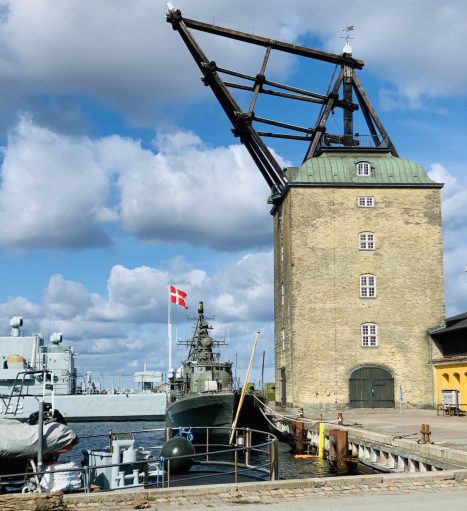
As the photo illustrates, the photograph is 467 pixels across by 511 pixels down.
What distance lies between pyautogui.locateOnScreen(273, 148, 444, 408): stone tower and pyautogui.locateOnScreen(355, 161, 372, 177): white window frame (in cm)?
7

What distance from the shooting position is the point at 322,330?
47219mm

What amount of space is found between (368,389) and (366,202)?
40.9 ft

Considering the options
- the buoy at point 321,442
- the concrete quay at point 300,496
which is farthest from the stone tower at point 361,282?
the concrete quay at point 300,496

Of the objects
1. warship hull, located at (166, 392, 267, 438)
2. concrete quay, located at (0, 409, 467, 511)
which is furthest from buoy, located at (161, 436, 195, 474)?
warship hull, located at (166, 392, 267, 438)

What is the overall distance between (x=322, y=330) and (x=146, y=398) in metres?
35.8

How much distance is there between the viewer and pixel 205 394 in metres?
39.4

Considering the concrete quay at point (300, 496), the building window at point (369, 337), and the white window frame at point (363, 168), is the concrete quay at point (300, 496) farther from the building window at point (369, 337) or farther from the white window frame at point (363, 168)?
the white window frame at point (363, 168)

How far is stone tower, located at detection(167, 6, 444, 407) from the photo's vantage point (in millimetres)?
46906

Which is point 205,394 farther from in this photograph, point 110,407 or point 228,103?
point 110,407

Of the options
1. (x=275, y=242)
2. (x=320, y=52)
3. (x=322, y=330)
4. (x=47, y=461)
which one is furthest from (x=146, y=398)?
(x=47, y=461)

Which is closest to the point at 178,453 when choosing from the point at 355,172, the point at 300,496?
the point at 300,496

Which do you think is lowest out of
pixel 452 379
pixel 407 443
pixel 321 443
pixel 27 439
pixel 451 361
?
pixel 321 443

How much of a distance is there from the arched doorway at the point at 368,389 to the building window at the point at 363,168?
13.2 meters

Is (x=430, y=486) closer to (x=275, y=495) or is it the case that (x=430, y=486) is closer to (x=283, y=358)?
(x=275, y=495)
